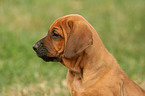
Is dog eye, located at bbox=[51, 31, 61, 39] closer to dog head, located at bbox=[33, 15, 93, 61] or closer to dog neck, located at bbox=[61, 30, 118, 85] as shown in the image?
dog head, located at bbox=[33, 15, 93, 61]

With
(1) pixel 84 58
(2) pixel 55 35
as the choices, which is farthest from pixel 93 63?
(2) pixel 55 35

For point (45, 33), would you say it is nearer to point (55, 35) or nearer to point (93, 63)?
point (55, 35)

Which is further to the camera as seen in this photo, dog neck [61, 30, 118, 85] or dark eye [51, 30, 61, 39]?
dark eye [51, 30, 61, 39]

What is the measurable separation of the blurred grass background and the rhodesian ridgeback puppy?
1848 mm

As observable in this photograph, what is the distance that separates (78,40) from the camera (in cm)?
506

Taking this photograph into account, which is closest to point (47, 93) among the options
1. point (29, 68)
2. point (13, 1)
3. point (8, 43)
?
point (29, 68)

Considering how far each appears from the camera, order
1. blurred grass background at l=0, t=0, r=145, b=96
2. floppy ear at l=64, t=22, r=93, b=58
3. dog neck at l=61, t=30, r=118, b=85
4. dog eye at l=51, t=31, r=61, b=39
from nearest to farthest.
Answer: floppy ear at l=64, t=22, r=93, b=58 → dog neck at l=61, t=30, r=118, b=85 → dog eye at l=51, t=31, r=61, b=39 → blurred grass background at l=0, t=0, r=145, b=96

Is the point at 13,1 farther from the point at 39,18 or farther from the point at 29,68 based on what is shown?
the point at 29,68

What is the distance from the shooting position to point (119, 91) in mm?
5145

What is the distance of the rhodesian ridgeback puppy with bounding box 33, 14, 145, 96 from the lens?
5.08m

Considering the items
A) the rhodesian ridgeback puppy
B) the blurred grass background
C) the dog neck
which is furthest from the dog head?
the blurred grass background

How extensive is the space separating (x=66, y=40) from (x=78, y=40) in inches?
11.1

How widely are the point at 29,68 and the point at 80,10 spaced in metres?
7.62

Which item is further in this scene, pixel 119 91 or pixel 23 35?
pixel 23 35
